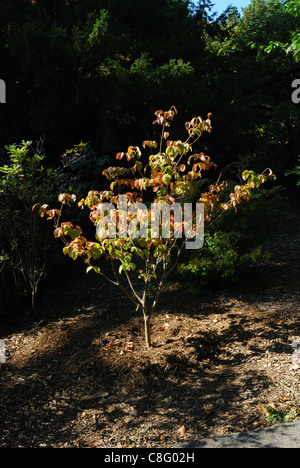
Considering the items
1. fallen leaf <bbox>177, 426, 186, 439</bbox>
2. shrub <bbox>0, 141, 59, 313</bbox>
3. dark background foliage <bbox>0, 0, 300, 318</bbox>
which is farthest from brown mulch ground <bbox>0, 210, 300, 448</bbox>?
dark background foliage <bbox>0, 0, 300, 318</bbox>

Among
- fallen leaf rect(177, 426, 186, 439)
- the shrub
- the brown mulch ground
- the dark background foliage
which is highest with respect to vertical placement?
the dark background foliage

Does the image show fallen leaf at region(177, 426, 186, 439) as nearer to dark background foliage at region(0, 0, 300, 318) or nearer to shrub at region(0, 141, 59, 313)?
shrub at region(0, 141, 59, 313)

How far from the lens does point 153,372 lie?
3230 millimetres

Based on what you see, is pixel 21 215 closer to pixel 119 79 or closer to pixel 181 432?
pixel 119 79

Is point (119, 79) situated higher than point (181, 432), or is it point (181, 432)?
point (119, 79)

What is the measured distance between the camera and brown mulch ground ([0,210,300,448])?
2670 mm

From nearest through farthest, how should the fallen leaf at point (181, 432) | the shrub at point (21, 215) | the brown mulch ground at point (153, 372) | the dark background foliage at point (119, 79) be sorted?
1. the fallen leaf at point (181, 432)
2. the brown mulch ground at point (153, 372)
3. the shrub at point (21, 215)
4. the dark background foliage at point (119, 79)

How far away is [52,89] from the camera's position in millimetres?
6359

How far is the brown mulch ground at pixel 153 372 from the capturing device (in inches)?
105

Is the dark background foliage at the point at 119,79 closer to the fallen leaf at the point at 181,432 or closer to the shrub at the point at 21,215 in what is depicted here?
the shrub at the point at 21,215

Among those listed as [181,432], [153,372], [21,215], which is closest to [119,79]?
[21,215]

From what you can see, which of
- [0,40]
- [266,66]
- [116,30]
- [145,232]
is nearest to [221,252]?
[145,232]

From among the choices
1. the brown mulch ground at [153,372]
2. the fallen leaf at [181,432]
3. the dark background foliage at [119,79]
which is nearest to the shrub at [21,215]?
the brown mulch ground at [153,372]
